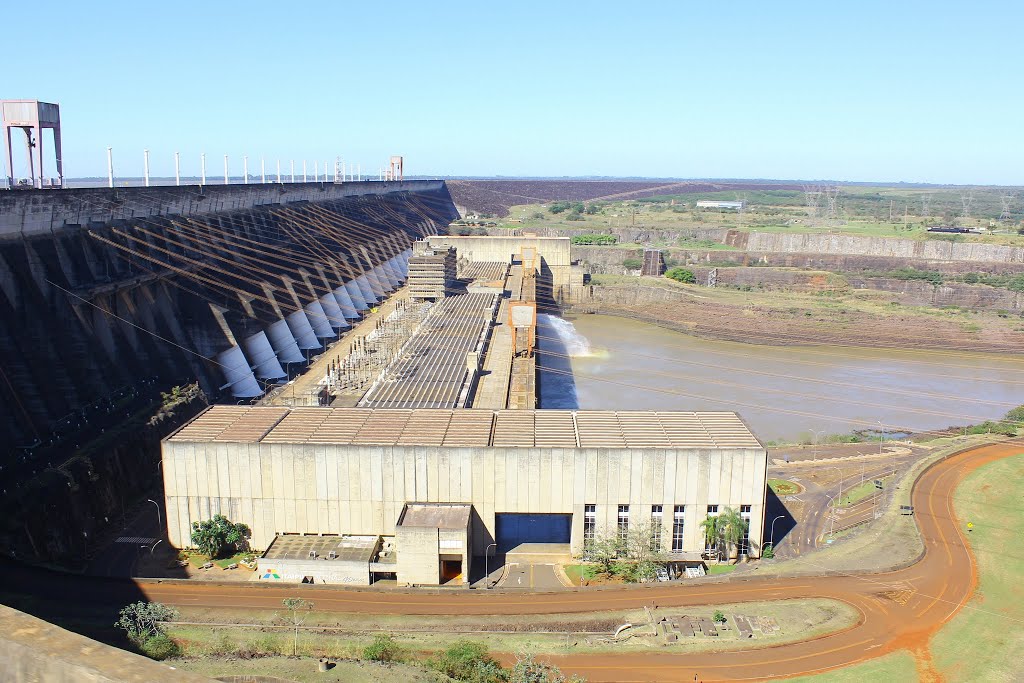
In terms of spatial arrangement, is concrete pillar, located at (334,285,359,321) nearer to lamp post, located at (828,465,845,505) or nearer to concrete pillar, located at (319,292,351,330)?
concrete pillar, located at (319,292,351,330)

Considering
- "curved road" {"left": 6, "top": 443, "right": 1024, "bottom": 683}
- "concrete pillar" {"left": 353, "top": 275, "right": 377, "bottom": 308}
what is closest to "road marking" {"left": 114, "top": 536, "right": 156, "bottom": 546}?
"curved road" {"left": 6, "top": 443, "right": 1024, "bottom": 683}

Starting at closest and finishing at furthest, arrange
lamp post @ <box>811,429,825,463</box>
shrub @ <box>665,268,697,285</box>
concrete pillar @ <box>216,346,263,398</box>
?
lamp post @ <box>811,429,825,463</box> → concrete pillar @ <box>216,346,263,398</box> → shrub @ <box>665,268,697,285</box>

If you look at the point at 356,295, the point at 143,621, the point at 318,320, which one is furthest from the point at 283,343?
the point at 143,621

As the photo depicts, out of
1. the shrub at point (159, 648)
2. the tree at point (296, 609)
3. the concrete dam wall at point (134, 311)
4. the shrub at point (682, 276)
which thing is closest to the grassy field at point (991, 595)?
the tree at point (296, 609)

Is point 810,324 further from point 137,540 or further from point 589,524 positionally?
point 137,540

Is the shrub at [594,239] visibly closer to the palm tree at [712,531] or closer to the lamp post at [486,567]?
the palm tree at [712,531]

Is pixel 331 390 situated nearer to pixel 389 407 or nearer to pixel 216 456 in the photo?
pixel 389 407
